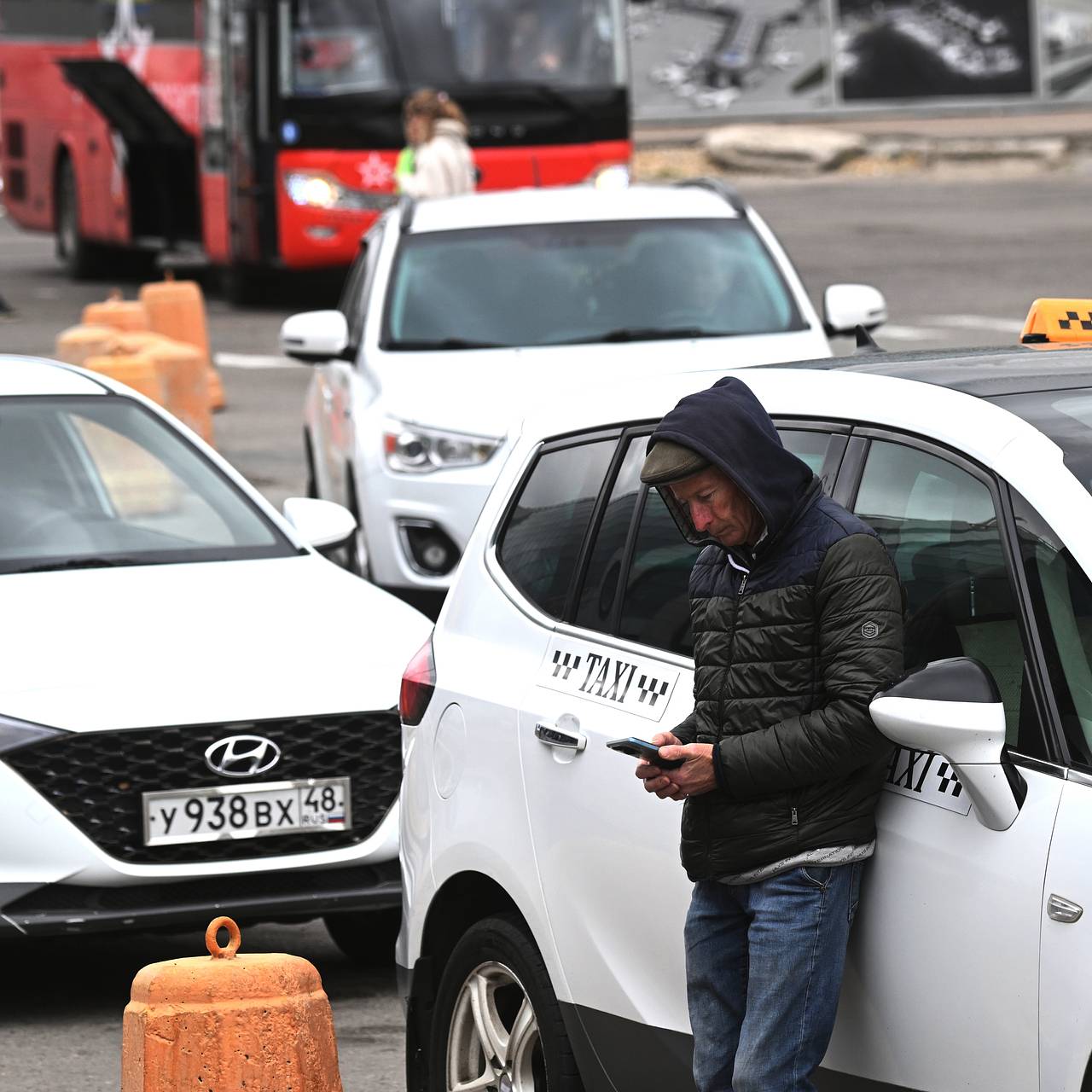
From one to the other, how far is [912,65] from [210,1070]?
38.8 meters

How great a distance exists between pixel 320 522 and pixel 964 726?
4.46m

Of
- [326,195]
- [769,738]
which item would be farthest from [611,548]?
[326,195]

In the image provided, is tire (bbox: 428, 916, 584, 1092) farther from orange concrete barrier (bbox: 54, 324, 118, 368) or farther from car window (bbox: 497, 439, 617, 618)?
orange concrete barrier (bbox: 54, 324, 118, 368)

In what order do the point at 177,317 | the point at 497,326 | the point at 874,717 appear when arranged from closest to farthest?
the point at 874,717
the point at 497,326
the point at 177,317

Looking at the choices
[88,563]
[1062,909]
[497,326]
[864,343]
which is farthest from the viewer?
[497,326]

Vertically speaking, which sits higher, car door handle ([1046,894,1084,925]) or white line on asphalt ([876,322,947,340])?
car door handle ([1046,894,1084,925])

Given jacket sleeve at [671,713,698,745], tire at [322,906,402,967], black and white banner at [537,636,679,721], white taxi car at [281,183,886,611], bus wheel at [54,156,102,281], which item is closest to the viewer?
jacket sleeve at [671,713,698,745]

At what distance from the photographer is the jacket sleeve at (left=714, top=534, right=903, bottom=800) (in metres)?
3.47

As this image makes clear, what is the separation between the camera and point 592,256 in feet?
36.2

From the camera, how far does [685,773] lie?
361 cm

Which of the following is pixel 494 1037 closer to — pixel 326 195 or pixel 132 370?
pixel 132 370

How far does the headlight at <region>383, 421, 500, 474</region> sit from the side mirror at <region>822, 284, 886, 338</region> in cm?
151

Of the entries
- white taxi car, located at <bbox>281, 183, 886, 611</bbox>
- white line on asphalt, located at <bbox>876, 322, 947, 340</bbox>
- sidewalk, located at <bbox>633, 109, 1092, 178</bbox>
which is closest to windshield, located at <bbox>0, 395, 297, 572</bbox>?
white taxi car, located at <bbox>281, 183, 886, 611</bbox>

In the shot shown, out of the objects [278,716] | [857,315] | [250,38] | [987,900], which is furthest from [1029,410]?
[250,38]
